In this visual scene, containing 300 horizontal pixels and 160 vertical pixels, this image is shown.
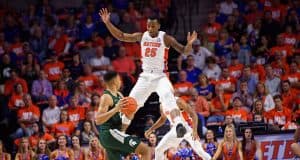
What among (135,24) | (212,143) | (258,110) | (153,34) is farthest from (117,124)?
(135,24)

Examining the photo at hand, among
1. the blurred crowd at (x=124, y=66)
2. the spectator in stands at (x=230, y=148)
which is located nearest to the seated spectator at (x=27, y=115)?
the blurred crowd at (x=124, y=66)

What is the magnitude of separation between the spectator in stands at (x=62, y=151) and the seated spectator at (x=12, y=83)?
3.02 metres

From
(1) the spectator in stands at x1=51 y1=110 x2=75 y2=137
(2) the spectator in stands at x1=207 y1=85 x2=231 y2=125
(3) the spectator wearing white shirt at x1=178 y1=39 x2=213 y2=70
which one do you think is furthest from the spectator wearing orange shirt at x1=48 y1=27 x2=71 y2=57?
(2) the spectator in stands at x1=207 y1=85 x2=231 y2=125

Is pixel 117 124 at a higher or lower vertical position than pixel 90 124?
higher

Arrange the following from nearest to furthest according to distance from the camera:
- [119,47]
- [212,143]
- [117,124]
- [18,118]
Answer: [117,124]
[212,143]
[18,118]
[119,47]

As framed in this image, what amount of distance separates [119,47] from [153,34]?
250 inches

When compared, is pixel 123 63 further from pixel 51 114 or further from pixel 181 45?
pixel 181 45

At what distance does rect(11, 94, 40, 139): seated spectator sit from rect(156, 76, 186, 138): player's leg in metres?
5.05

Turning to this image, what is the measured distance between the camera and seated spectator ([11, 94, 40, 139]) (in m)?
18.0

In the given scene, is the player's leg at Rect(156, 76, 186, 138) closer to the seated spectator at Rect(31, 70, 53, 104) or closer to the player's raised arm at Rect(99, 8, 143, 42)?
the player's raised arm at Rect(99, 8, 143, 42)

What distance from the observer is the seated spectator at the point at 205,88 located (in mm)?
18375

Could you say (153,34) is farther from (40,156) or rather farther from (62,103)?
(62,103)

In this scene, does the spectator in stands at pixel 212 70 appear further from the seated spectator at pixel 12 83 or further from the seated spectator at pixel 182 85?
the seated spectator at pixel 12 83

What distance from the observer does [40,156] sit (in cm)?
1634
